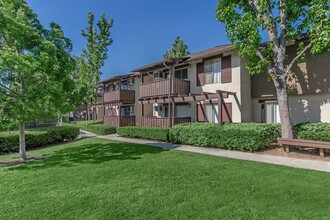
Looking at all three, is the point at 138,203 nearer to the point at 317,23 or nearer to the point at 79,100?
the point at 79,100

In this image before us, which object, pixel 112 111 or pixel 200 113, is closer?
pixel 200 113

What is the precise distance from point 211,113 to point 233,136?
218 inches

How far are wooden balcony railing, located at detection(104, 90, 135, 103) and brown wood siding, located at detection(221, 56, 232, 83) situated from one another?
1178 cm

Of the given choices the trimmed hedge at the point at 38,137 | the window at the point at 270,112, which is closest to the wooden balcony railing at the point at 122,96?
the trimmed hedge at the point at 38,137

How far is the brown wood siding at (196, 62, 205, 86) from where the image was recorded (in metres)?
17.0

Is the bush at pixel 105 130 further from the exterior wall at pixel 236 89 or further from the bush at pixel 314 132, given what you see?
the bush at pixel 314 132

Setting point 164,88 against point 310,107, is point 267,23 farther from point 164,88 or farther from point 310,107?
point 164,88

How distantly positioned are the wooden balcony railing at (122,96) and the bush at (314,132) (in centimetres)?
1692

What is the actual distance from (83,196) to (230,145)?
27.2 ft

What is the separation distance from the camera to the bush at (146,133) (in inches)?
585

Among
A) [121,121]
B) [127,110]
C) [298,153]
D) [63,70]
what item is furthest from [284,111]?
[127,110]

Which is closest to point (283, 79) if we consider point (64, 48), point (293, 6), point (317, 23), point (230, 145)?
point (317, 23)

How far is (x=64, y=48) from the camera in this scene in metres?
10.5

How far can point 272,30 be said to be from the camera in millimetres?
11250
